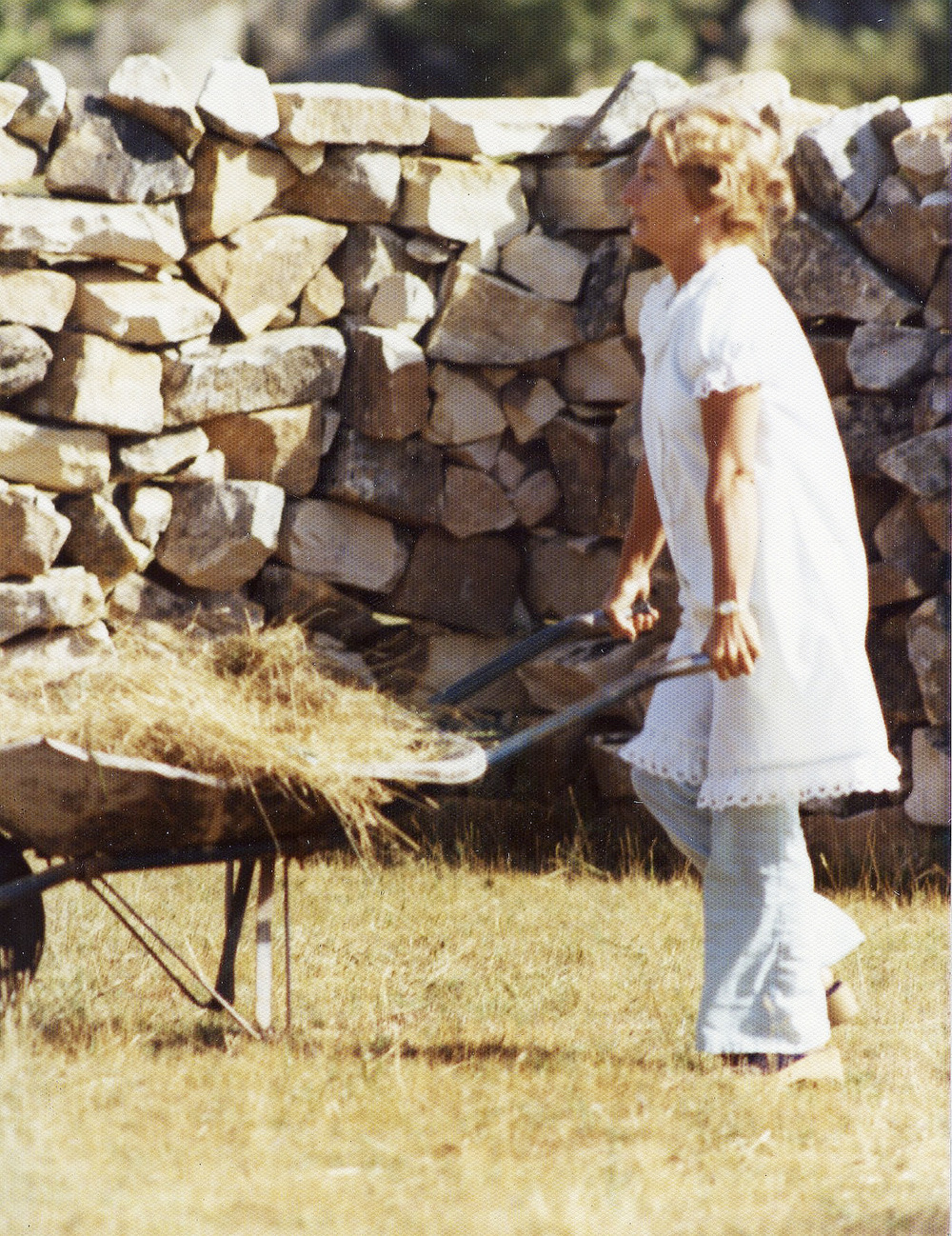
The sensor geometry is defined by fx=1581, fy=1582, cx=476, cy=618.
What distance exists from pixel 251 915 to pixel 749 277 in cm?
221

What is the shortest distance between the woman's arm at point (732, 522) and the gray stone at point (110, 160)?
2271 mm

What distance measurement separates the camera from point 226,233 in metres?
4.45

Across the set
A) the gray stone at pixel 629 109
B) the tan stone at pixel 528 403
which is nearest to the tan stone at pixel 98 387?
the tan stone at pixel 528 403

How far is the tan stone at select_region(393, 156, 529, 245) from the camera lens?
461 centimetres

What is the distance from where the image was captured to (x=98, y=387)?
14.0 feet

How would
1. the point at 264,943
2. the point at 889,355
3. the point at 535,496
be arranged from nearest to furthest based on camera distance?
the point at 264,943 < the point at 889,355 < the point at 535,496

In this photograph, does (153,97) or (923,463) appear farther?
(153,97)

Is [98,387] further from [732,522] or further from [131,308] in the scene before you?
[732,522]

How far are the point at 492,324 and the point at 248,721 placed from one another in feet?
7.51

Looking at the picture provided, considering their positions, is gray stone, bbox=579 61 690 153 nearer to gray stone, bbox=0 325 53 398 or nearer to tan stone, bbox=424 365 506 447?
tan stone, bbox=424 365 506 447

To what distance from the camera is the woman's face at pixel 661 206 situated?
271 cm

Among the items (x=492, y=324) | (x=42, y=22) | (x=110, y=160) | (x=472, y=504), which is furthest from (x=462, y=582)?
(x=42, y=22)

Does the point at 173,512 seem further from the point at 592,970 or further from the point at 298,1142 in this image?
the point at 298,1142

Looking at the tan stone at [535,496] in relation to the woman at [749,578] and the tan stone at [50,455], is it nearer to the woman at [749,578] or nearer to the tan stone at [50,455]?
the tan stone at [50,455]
